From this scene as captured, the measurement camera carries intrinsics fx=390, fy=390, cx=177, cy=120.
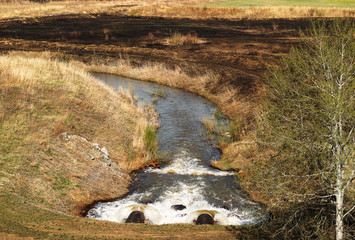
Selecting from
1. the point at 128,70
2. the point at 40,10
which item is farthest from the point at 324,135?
the point at 40,10

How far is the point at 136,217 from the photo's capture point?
14875 millimetres

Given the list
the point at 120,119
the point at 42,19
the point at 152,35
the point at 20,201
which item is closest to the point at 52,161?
the point at 20,201

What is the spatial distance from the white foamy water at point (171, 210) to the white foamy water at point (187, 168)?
6.40 feet

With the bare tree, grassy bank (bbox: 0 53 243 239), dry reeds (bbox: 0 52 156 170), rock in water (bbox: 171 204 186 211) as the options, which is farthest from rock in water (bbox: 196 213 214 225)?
dry reeds (bbox: 0 52 156 170)

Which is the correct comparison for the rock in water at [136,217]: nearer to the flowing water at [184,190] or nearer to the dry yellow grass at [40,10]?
the flowing water at [184,190]

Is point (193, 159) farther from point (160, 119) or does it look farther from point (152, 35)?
point (152, 35)

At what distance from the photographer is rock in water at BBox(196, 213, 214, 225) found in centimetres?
1449

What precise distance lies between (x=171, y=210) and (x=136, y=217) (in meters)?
1.62

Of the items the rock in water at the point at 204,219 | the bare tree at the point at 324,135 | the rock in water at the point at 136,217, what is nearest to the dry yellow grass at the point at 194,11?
the bare tree at the point at 324,135

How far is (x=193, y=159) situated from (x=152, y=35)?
120 ft

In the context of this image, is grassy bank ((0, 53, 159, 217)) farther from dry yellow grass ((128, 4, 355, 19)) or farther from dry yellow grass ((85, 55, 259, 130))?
dry yellow grass ((128, 4, 355, 19))

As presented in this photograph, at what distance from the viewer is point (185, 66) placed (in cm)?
3912

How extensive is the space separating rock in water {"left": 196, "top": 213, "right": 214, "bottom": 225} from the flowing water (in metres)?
0.39

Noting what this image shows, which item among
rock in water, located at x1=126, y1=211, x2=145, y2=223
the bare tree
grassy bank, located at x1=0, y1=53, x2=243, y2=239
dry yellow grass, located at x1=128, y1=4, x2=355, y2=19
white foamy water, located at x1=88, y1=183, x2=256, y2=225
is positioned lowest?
white foamy water, located at x1=88, y1=183, x2=256, y2=225
